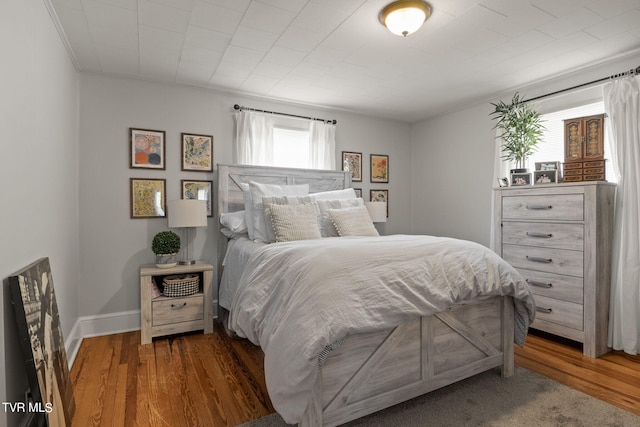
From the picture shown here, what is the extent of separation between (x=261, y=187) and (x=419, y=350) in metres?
2.10

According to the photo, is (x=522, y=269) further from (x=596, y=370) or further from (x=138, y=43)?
(x=138, y=43)

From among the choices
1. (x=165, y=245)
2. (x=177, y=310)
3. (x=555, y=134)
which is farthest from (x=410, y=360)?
(x=555, y=134)

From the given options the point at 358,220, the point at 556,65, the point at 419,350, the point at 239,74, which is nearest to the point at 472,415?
the point at 419,350

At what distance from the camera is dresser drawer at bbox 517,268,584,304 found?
2803 mm

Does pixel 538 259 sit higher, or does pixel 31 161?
pixel 31 161

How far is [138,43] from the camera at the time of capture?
2.65 m

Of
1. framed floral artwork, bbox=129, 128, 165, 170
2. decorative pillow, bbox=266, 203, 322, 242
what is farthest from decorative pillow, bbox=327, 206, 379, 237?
framed floral artwork, bbox=129, 128, 165, 170

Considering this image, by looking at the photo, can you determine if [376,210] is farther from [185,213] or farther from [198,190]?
[185,213]

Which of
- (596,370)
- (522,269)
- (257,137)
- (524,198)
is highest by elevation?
(257,137)

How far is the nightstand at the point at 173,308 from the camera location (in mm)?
2939

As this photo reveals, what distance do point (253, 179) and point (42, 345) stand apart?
245 centimetres

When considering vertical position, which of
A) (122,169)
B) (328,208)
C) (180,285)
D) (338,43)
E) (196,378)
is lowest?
(196,378)

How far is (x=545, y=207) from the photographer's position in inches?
119

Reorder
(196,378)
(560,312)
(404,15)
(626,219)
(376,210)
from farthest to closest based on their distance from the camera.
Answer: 1. (376,210)
2. (560,312)
3. (626,219)
4. (196,378)
5. (404,15)
